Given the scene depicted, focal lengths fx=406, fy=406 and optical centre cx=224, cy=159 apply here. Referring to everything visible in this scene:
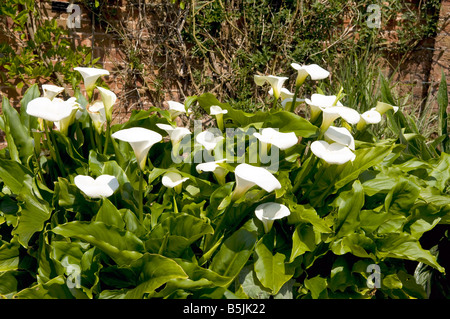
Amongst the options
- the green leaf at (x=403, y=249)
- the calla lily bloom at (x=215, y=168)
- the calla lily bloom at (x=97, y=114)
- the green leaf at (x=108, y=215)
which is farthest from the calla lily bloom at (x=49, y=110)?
the green leaf at (x=403, y=249)

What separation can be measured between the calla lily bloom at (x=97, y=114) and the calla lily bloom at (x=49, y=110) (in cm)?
13

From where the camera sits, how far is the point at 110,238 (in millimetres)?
954

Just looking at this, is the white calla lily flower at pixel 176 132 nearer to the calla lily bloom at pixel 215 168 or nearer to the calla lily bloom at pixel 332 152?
the calla lily bloom at pixel 215 168

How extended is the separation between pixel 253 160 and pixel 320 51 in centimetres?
293

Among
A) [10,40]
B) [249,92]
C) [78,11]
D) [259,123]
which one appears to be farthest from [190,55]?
[259,123]

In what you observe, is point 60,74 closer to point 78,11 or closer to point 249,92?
point 78,11

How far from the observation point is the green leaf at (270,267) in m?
0.98

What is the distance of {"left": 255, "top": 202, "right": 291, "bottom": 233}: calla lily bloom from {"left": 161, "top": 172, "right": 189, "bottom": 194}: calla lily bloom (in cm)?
22

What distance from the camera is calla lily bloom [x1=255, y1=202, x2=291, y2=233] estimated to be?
3.19 ft

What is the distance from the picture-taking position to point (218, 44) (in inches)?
145

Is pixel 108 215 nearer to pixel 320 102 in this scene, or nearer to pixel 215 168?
pixel 215 168

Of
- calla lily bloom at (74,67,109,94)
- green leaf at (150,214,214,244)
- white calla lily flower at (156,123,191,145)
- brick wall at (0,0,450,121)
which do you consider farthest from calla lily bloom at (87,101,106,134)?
brick wall at (0,0,450,121)

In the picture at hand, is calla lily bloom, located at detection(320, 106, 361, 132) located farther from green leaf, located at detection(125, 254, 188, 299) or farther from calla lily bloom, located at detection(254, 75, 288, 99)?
green leaf, located at detection(125, 254, 188, 299)

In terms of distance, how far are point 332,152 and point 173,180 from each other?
1.36 feet
